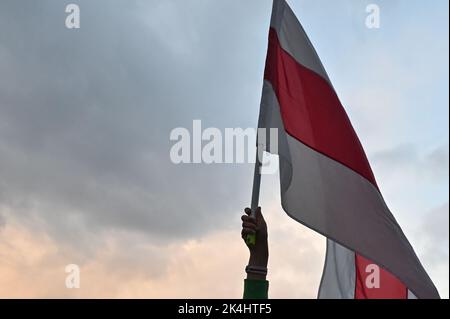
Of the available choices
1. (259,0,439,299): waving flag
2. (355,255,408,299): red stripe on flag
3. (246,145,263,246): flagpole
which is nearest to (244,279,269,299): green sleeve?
(246,145,263,246): flagpole

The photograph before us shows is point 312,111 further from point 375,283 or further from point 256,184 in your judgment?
point 375,283

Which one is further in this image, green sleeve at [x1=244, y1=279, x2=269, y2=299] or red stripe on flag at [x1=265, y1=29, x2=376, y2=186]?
red stripe on flag at [x1=265, y1=29, x2=376, y2=186]

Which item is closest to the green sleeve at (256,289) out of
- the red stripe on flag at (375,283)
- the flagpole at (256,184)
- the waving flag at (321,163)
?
the flagpole at (256,184)

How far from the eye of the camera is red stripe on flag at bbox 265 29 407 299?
8.76 metres

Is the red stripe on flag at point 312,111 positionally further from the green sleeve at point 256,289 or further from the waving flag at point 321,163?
the green sleeve at point 256,289

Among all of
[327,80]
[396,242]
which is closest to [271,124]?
[327,80]

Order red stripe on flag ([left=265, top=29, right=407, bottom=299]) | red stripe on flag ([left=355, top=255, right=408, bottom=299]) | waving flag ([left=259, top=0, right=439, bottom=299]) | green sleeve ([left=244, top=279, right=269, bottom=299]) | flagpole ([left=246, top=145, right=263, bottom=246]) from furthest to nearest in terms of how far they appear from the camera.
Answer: red stripe on flag ([left=355, top=255, right=408, bottom=299])
red stripe on flag ([left=265, top=29, right=407, bottom=299])
waving flag ([left=259, top=0, right=439, bottom=299])
flagpole ([left=246, top=145, right=263, bottom=246])
green sleeve ([left=244, top=279, right=269, bottom=299])

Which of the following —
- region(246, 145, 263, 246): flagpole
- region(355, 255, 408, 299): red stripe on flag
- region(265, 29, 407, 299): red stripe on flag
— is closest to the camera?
region(246, 145, 263, 246): flagpole

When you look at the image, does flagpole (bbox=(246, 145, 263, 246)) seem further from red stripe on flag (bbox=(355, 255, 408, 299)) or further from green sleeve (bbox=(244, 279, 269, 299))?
red stripe on flag (bbox=(355, 255, 408, 299))

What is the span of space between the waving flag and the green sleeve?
1446 millimetres

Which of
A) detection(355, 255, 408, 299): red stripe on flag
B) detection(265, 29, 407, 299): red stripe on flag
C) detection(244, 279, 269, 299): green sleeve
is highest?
detection(265, 29, 407, 299): red stripe on flag
